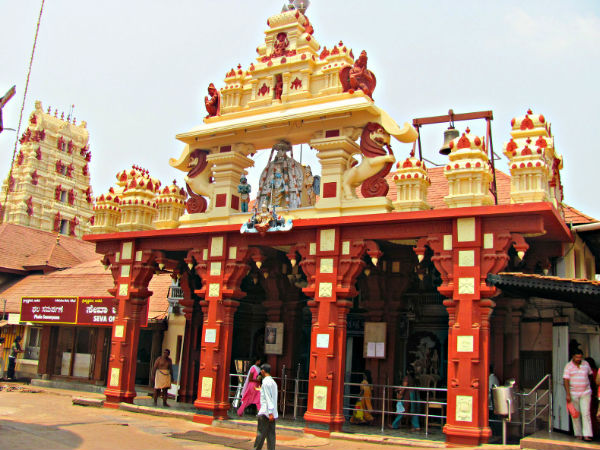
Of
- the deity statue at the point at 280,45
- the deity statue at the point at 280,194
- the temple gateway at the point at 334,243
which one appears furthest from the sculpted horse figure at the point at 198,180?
the deity statue at the point at 280,45

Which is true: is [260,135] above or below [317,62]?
below

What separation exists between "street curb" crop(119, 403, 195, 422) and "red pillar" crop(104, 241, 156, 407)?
0.38 meters

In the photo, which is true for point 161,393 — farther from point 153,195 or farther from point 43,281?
point 43,281

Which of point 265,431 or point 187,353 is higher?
point 187,353

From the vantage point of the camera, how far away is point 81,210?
5600 cm

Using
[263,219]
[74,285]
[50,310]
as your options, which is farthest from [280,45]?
[74,285]

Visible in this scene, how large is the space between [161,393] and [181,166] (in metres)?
6.74

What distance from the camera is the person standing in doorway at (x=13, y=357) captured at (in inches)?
1030

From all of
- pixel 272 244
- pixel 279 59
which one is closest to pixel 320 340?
pixel 272 244

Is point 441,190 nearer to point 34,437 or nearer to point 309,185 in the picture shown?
point 309,185

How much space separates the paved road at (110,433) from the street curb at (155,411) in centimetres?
18

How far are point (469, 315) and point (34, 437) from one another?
27.8ft

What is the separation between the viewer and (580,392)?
456 inches

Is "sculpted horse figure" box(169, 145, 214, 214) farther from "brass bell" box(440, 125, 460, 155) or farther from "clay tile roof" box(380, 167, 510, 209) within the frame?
"brass bell" box(440, 125, 460, 155)
